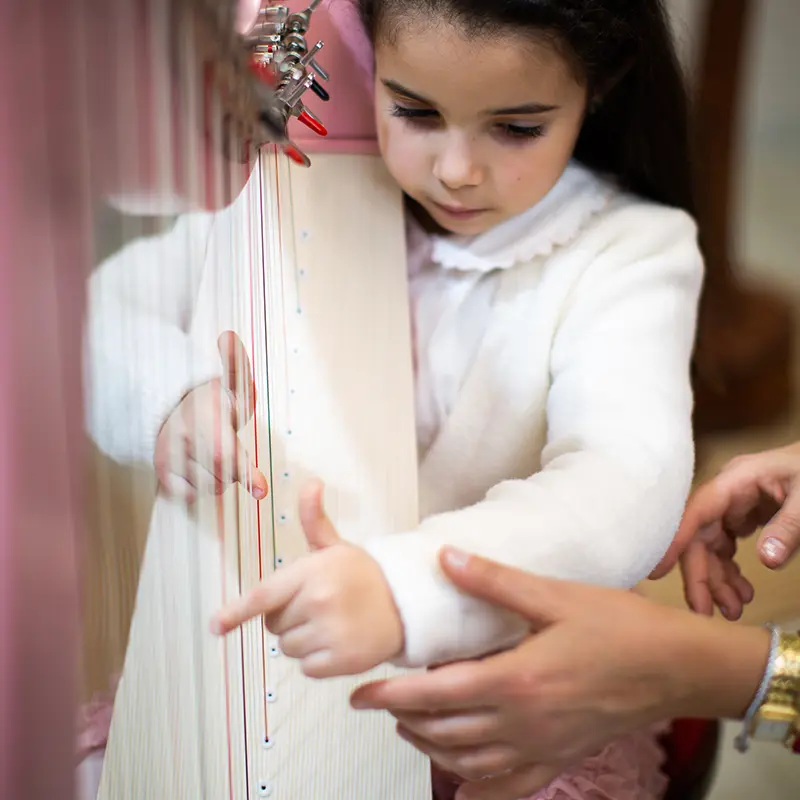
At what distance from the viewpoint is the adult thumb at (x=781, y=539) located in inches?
22.2

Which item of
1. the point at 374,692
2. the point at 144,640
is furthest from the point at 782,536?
the point at 144,640

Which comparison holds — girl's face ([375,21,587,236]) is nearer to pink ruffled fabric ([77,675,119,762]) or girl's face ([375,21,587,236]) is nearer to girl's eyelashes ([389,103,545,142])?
girl's eyelashes ([389,103,545,142])

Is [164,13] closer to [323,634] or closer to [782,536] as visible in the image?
[323,634]

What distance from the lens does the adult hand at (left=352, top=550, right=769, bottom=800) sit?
43 cm

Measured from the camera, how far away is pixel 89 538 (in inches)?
10.3

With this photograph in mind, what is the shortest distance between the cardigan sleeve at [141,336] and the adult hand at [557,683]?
160 mm

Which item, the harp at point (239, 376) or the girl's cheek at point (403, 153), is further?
the girl's cheek at point (403, 153)

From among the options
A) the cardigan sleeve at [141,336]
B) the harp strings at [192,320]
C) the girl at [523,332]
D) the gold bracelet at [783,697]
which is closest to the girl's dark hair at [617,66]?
the girl at [523,332]

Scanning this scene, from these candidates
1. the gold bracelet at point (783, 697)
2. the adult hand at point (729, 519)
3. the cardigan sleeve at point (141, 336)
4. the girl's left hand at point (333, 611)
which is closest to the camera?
the cardigan sleeve at point (141, 336)

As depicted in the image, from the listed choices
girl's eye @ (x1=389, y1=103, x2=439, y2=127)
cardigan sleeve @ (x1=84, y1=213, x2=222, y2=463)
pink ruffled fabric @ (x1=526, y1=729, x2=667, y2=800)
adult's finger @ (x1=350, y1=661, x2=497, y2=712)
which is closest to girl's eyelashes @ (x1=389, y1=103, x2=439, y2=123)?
girl's eye @ (x1=389, y1=103, x2=439, y2=127)

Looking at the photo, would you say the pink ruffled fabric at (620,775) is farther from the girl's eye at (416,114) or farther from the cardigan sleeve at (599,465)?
the girl's eye at (416,114)

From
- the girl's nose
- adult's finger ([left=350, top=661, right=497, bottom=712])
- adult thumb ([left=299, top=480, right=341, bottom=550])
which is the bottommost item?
adult's finger ([left=350, top=661, right=497, bottom=712])

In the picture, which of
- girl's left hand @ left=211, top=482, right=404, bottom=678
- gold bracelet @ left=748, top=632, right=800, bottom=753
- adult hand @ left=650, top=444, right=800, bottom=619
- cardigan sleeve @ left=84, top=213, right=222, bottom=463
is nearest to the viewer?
cardigan sleeve @ left=84, top=213, right=222, bottom=463

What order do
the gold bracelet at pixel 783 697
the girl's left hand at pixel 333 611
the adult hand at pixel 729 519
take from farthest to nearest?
the adult hand at pixel 729 519 → the gold bracelet at pixel 783 697 → the girl's left hand at pixel 333 611
